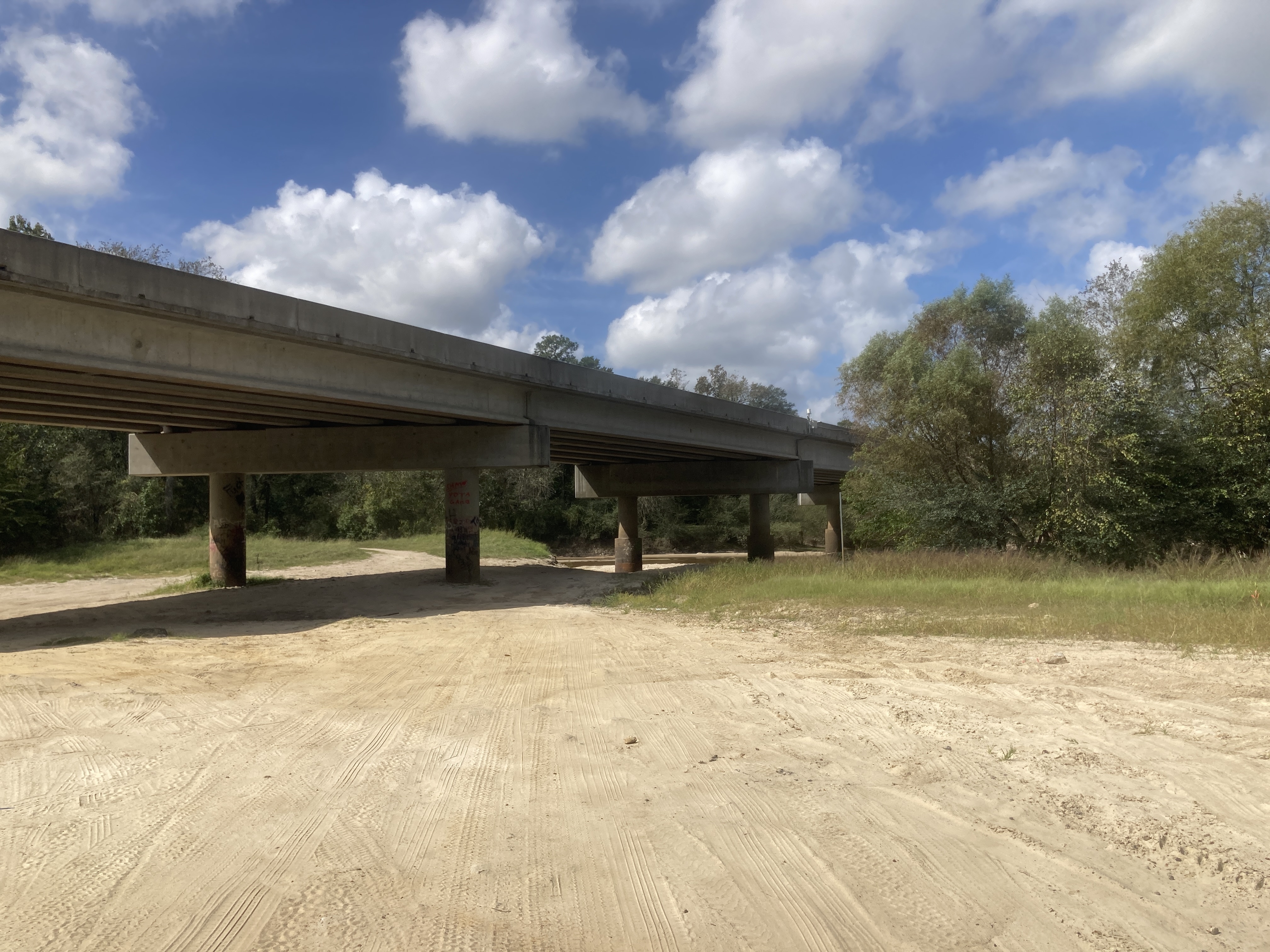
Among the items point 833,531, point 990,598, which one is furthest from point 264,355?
point 833,531

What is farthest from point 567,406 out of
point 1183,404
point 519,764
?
point 519,764

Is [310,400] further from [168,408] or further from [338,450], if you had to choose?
[338,450]

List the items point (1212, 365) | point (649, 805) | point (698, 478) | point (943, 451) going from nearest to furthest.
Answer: point (649, 805) → point (1212, 365) → point (943, 451) → point (698, 478)

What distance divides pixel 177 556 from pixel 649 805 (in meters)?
29.8

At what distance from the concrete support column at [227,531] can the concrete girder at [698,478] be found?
15.1m

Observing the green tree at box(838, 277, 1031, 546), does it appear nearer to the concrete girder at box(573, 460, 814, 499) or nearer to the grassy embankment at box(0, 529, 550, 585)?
the concrete girder at box(573, 460, 814, 499)

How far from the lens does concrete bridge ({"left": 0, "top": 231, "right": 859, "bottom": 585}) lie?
1171 cm

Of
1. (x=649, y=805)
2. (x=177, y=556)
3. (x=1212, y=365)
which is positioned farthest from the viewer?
(x=177, y=556)

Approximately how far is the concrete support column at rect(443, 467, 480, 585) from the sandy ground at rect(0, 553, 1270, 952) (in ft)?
39.4

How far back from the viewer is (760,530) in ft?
113

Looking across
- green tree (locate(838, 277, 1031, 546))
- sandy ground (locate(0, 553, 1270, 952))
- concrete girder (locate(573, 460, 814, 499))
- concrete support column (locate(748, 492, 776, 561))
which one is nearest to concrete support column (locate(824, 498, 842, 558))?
concrete support column (locate(748, 492, 776, 561))

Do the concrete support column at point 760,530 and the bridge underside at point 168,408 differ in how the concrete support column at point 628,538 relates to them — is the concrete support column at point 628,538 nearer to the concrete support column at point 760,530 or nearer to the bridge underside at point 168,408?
the concrete support column at point 760,530

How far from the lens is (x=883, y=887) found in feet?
11.9

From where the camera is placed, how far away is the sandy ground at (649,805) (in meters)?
3.34
